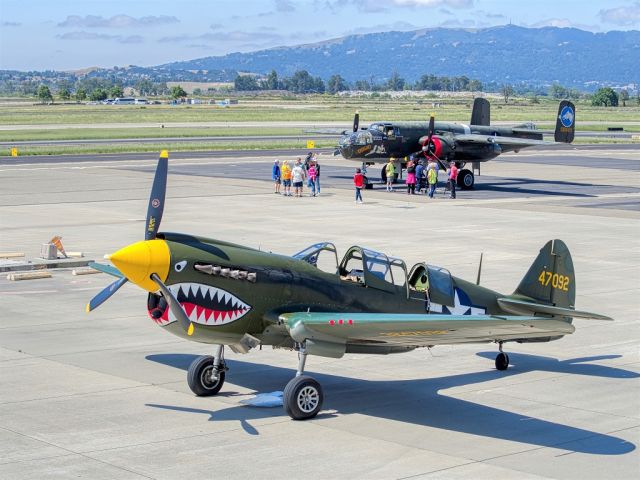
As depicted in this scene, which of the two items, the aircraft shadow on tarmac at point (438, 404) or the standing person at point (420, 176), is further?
the standing person at point (420, 176)

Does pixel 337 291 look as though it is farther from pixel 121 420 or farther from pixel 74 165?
pixel 74 165

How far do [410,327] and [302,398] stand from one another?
174 cm

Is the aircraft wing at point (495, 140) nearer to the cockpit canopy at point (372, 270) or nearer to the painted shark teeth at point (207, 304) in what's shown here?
the cockpit canopy at point (372, 270)

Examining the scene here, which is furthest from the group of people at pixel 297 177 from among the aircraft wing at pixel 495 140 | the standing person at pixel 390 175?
the aircraft wing at pixel 495 140

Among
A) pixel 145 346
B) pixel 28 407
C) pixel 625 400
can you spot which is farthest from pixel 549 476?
pixel 145 346

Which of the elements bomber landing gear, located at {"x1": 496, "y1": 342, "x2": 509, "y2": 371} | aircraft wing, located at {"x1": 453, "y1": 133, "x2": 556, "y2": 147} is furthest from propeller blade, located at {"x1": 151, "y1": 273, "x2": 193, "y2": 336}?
aircraft wing, located at {"x1": 453, "y1": 133, "x2": 556, "y2": 147}

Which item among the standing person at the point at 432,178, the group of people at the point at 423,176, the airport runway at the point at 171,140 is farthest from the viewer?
the airport runway at the point at 171,140

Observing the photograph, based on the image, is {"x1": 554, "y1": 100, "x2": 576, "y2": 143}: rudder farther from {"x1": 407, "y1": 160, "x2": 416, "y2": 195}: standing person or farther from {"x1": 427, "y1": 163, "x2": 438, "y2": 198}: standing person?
{"x1": 427, "y1": 163, "x2": 438, "y2": 198}: standing person

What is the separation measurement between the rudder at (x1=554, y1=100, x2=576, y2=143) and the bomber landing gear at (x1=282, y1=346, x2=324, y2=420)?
46072mm

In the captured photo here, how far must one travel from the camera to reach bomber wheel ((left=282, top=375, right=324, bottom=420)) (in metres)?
13.7

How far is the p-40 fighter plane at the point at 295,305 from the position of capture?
44.6 ft

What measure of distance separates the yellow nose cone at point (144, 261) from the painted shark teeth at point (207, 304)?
1.04 feet

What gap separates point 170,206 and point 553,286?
2622 cm

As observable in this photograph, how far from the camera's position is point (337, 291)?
15.1 metres
